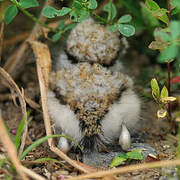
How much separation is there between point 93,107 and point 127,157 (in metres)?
0.27

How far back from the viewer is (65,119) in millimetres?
1467

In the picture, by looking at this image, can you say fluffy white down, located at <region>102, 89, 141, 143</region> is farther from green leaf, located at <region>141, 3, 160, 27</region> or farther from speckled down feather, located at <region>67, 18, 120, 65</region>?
green leaf, located at <region>141, 3, 160, 27</region>

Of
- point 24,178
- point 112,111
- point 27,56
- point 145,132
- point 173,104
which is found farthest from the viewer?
point 27,56

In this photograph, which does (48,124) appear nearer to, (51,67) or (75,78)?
(75,78)

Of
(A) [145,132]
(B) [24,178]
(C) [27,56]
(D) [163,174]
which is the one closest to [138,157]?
(D) [163,174]

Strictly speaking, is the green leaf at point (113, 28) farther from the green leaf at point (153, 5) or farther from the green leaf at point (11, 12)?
the green leaf at point (11, 12)

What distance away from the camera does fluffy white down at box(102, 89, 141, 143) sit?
4.79 feet

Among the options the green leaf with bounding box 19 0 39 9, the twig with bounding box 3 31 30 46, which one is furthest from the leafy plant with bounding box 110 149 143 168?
the twig with bounding box 3 31 30 46

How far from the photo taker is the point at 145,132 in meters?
1.76

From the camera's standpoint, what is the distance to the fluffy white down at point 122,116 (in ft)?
4.79

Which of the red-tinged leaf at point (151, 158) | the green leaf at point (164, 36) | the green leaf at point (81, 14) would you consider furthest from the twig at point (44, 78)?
the green leaf at point (164, 36)

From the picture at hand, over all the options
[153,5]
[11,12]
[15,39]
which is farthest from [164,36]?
[15,39]

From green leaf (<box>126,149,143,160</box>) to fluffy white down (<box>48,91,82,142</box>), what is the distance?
0.24m

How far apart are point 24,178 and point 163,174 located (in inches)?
22.9
